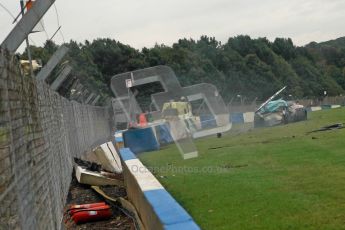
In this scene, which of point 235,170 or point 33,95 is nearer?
point 33,95

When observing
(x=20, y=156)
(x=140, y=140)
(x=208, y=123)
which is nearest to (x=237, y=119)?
(x=208, y=123)

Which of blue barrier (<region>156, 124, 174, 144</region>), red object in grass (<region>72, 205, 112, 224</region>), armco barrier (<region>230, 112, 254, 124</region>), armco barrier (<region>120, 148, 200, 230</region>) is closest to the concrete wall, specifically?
armco barrier (<region>120, 148, 200, 230</region>)

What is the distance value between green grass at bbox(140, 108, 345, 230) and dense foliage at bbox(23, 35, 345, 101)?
116 ft

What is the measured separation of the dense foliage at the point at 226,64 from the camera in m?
68.8

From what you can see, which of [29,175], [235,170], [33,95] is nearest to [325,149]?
[235,170]

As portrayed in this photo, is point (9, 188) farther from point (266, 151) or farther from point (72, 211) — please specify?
point (266, 151)

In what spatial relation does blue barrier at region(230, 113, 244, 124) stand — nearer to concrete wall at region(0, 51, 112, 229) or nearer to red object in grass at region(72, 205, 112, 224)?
red object in grass at region(72, 205, 112, 224)

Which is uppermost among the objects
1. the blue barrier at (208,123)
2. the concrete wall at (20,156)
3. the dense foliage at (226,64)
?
the dense foliage at (226,64)

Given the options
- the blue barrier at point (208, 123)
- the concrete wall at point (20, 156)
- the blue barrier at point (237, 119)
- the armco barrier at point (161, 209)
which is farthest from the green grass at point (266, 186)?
the blue barrier at point (237, 119)

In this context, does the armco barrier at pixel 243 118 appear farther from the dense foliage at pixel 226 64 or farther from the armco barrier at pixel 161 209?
the armco barrier at pixel 161 209

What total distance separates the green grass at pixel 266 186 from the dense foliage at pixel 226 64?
35314 millimetres

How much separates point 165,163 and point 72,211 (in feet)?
17.8

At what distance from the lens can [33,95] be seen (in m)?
6.95

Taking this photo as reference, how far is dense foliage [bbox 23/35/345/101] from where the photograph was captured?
6875 cm
